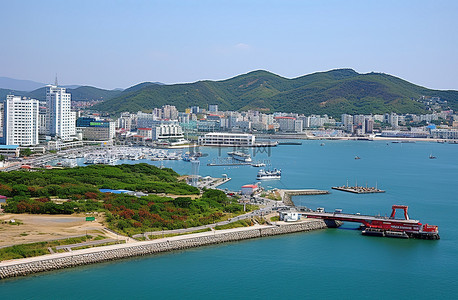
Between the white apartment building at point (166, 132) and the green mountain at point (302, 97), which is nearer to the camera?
the white apartment building at point (166, 132)

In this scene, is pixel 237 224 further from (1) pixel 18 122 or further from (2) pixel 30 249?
(1) pixel 18 122

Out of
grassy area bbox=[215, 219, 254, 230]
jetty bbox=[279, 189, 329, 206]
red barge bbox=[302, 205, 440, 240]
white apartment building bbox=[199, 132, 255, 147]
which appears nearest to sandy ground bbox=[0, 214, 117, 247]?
grassy area bbox=[215, 219, 254, 230]

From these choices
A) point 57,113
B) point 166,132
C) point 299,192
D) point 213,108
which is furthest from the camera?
point 213,108

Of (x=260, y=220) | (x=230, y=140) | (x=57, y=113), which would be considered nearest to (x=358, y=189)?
(x=260, y=220)

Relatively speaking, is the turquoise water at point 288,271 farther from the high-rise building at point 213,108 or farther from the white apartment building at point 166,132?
the high-rise building at point 213,108

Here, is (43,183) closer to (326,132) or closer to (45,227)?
(45,227)

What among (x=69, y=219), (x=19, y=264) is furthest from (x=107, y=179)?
(x=19, y=264)

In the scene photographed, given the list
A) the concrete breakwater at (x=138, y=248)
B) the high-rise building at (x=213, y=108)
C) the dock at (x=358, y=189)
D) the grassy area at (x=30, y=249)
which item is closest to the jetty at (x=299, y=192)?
the dock at (x=358, y=189)

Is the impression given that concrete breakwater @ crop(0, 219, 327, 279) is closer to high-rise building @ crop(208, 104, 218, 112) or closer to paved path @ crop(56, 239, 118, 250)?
paved path @ crop(56, 239, 118, 250)
